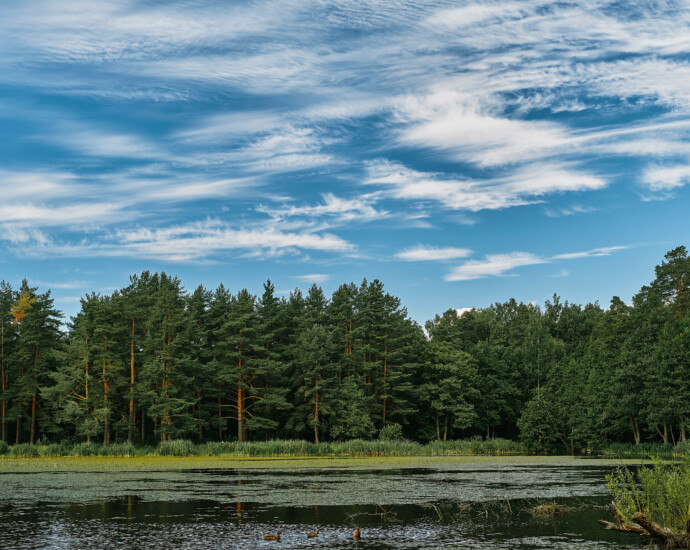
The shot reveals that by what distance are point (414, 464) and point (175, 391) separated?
33841mm

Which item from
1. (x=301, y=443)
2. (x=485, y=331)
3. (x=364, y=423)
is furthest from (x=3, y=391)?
(x=485, y=331)

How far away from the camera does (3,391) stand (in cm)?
8806

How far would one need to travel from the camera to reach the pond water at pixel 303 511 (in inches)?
859

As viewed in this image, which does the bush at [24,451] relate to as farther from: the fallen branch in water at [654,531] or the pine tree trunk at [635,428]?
the fallen branch in water at [654,531]

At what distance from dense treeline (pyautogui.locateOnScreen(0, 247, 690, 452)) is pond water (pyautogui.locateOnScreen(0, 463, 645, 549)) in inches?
1490

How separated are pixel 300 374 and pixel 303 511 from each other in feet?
214

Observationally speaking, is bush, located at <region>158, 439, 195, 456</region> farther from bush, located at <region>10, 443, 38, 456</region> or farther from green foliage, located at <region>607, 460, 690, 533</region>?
green foliage, located at <region>607, 460, 690, 533</region>

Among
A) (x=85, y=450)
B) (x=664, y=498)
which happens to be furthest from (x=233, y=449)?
(x=664, y=498)

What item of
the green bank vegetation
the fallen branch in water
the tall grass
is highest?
the green bank vegetation

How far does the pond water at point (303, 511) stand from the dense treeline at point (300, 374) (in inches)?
A: 1490

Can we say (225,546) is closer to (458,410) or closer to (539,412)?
(539,412)

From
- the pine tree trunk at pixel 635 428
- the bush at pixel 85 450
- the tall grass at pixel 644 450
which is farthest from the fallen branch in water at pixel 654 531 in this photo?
the bush at pixel 85 450

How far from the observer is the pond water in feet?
71.6

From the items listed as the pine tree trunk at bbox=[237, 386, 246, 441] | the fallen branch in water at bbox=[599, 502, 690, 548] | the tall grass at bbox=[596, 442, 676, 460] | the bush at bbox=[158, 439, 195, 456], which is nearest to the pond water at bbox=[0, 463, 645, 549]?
the fallen branch in water at bbox=[599, 502, 690, 548]
